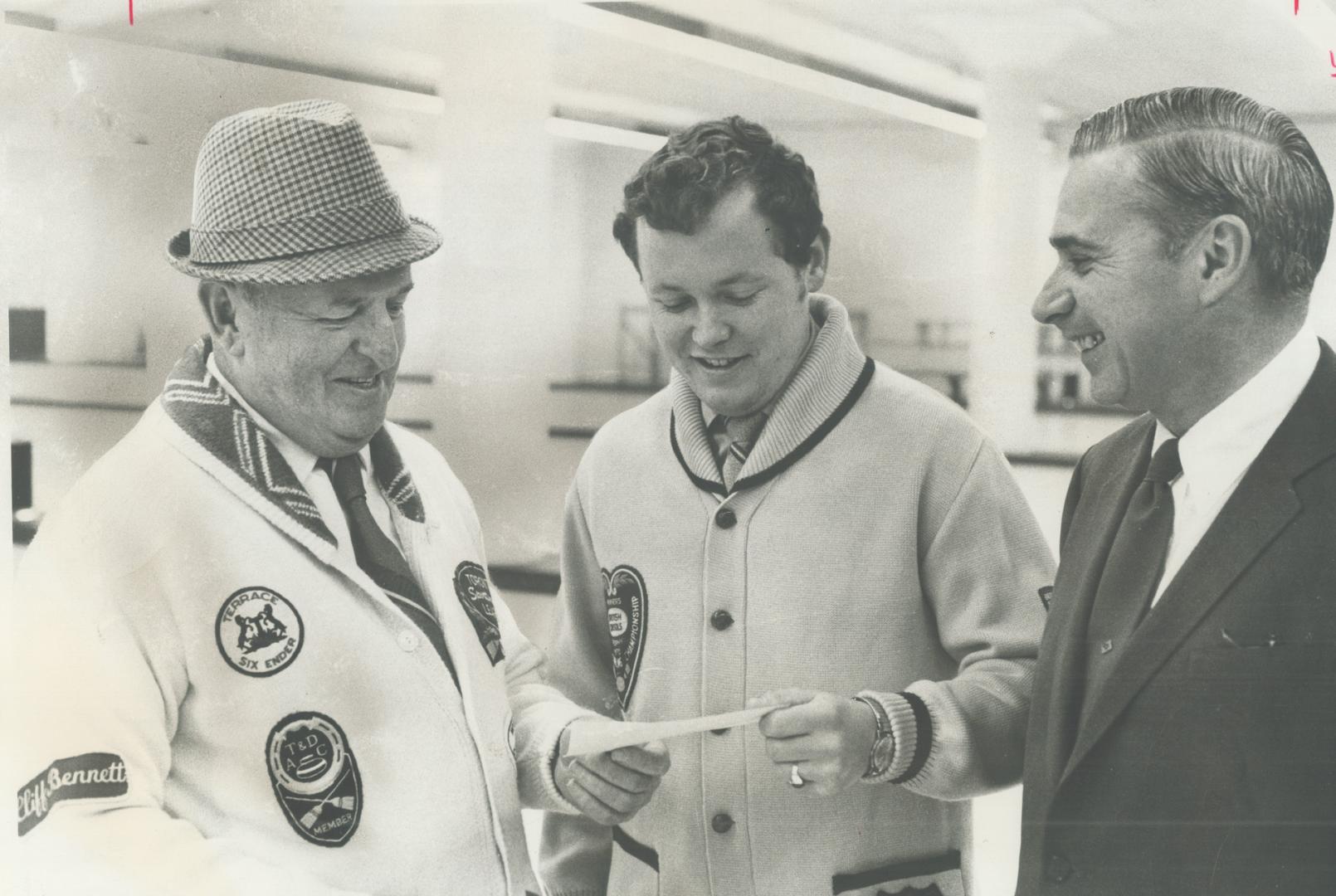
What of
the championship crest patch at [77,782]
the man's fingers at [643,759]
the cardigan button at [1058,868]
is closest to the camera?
the cardigan button at [1058,868]

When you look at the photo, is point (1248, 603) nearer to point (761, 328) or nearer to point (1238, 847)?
point (1238, 847)

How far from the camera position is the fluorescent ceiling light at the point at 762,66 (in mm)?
2039

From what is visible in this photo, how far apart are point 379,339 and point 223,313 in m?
0.25

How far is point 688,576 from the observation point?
201 cm

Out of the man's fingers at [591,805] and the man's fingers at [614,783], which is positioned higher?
the man's fingers at [614,783]

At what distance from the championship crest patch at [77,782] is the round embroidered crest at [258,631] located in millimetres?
231

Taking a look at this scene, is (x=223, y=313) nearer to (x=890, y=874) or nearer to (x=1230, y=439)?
(x=890, y=874)

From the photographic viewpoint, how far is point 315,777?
1.90m

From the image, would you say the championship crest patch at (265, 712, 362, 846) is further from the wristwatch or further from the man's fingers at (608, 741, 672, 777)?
the wristwatch

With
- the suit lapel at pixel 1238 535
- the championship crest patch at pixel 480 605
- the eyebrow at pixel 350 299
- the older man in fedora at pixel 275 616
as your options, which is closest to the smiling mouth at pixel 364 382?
the older man in fedora at pixel 275 616

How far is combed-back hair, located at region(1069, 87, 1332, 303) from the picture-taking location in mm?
1654

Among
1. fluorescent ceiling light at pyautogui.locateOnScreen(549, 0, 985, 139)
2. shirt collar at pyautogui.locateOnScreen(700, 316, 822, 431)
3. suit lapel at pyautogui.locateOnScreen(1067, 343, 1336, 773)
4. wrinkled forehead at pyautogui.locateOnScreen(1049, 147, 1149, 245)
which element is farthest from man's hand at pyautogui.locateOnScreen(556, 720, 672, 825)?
fluorescent ceiling light at pyautogui.locateOnScreen(549, 0, 985, 139)

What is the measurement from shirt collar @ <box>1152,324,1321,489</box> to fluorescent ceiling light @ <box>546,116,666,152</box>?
100 cm

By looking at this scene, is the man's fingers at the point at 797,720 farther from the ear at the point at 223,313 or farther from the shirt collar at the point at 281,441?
the ear at the point at 223,313
